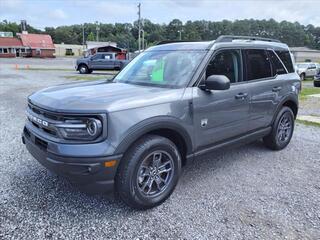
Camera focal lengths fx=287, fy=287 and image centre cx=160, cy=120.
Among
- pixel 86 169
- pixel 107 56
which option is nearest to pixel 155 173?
pixel 86 169

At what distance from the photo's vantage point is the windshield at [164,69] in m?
3.58

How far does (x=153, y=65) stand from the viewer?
13.4 ft

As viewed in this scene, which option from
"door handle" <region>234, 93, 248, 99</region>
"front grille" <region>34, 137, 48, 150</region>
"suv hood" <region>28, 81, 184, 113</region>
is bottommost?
"front grille" <region>34, 137, 48, 150</region>

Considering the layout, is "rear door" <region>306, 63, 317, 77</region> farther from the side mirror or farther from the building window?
the building window

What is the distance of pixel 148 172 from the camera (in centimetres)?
320

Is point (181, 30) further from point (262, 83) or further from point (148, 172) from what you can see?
point (148, 172)

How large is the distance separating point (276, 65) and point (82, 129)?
3.59 meters

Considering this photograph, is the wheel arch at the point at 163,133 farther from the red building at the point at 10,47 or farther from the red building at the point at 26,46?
the red building at the point at 10,47

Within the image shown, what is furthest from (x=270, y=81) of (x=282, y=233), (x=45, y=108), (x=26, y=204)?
(x=26, y=204)

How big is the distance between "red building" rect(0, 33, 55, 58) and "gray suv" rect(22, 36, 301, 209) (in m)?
67.0

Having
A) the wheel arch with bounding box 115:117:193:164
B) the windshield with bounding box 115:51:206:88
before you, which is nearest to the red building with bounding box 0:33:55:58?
the windshield with bounding box 115:51:206:88

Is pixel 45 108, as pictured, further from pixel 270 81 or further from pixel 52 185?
pixel 270 81

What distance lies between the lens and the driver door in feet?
11.5

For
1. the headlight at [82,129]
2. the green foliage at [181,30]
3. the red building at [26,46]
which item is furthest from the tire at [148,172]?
the red building at [26,46]
